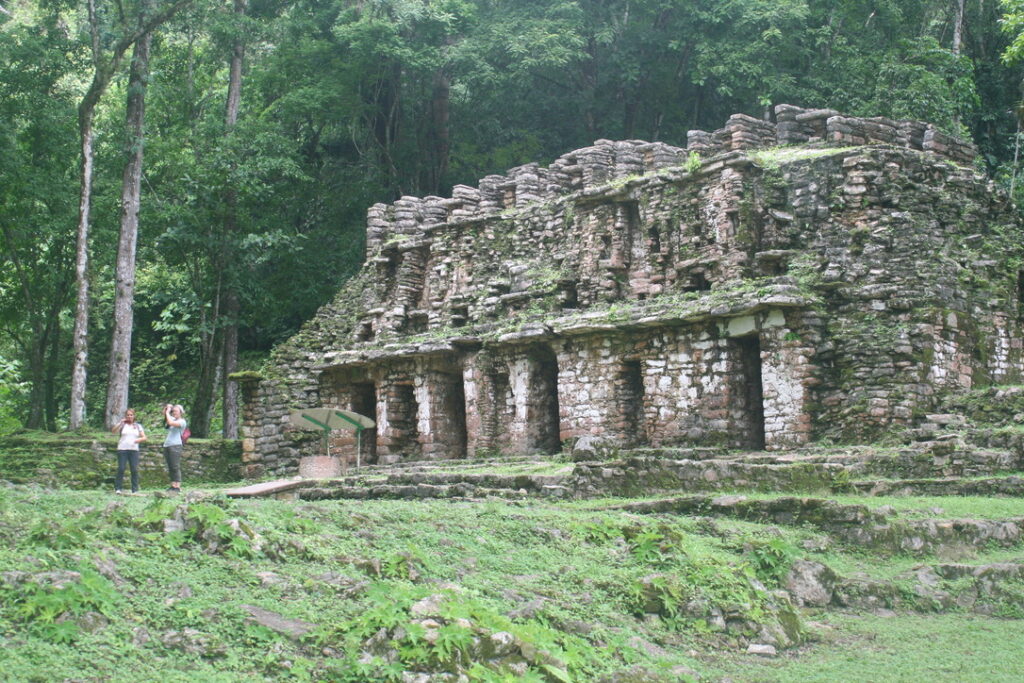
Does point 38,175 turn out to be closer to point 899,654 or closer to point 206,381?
point 206,381

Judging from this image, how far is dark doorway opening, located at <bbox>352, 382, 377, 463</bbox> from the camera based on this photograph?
2709 centimetres

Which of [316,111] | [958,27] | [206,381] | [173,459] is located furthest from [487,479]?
[316,111]

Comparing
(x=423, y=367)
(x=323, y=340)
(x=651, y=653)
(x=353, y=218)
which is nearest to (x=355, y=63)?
(x=353, y=218)

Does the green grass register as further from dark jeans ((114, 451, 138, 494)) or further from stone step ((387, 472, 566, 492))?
dark jeans ((114, 451, 138, 494))

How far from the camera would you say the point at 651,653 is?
9547mm

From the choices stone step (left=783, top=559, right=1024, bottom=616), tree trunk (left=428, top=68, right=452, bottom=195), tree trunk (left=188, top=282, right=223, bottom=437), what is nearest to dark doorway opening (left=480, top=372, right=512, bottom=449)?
tree trunk (left=188, top=282, right=223, bottom=437)

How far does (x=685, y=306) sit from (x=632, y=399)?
7.09ft

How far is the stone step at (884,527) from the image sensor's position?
1218cm

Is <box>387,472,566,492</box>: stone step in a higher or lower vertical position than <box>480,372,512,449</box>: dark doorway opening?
lower

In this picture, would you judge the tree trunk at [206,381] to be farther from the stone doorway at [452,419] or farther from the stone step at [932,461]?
the stone step at [932,461]

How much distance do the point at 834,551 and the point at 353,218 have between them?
2459 centimetres

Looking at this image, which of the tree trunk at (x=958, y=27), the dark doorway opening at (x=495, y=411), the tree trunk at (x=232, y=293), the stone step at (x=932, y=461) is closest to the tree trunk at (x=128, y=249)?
the tree trunk at (x=232, y=293)

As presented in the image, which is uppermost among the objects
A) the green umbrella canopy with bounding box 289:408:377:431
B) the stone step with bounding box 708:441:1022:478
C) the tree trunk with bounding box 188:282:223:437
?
the tree trunk with bounding box 188:282:223:437

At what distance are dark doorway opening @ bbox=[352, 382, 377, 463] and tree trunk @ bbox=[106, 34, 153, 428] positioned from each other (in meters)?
4.91
